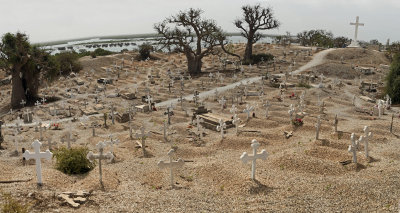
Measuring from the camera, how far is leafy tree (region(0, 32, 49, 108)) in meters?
33.6

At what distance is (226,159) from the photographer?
15.6m

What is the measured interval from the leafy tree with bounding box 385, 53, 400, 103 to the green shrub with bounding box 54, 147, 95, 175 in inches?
1124

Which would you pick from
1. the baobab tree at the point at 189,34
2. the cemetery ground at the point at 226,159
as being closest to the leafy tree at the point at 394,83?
the cemetery ground at the point at 226,159

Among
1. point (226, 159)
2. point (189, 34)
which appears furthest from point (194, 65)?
point (226, 159)

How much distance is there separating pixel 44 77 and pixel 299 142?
3062 cm

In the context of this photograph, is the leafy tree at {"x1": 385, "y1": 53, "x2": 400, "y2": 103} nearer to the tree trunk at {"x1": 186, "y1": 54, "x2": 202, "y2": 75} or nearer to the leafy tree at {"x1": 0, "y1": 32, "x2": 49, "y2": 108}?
the tree trunk at {"x1": 186, "y1": 54, "x2": 202, "y2": 75}

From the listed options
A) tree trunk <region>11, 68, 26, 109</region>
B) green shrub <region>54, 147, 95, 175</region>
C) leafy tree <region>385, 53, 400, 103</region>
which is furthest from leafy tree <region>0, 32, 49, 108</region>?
leafy tree <region>385, 53, 400, 103</region>

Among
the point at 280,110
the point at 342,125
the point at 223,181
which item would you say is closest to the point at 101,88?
the point at 280,110

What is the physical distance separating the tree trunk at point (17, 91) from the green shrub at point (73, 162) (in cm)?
2562

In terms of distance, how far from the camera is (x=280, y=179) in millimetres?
12367

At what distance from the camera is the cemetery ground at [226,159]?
10.3 meters

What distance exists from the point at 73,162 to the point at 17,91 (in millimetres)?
26461

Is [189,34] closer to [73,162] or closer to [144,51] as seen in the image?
[144,51]

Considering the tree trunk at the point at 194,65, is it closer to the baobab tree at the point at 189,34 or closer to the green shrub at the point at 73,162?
the baobab tree at the point at 189,34
